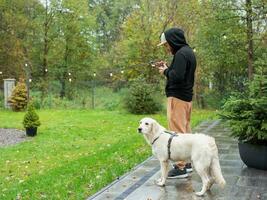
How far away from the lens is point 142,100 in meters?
14.8

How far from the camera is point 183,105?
552 cm

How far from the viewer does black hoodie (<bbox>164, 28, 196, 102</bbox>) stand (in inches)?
208

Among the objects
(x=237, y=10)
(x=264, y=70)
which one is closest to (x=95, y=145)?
(x=264, y=70)

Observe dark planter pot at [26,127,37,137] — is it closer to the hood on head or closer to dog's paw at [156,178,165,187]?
dog's paw at [156,178,165,187]

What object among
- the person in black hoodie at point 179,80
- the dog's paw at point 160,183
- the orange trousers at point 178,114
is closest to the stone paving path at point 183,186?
the dog's paw at point 160,183

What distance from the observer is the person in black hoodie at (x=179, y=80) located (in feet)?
17.4

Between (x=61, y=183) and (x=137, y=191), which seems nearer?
(x=137, y=191)

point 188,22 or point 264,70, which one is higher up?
point 188,22

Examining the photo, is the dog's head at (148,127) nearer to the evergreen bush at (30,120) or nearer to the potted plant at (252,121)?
the potted plant at (252,121)

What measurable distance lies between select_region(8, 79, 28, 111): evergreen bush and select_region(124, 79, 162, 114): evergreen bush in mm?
4321

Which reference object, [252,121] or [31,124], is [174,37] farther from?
[31,124]

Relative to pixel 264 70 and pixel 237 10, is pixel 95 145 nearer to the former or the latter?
pixel 264 70

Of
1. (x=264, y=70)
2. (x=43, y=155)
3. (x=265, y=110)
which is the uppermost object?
(x=264, y=70)

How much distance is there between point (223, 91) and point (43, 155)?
10.5 metres
